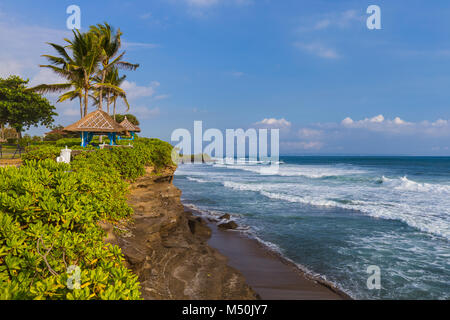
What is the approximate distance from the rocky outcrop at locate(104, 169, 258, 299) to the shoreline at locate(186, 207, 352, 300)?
49 cm

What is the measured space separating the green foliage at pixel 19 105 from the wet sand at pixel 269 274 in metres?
40.2

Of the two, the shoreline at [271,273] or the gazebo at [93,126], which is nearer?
the shoreline at [271,273]

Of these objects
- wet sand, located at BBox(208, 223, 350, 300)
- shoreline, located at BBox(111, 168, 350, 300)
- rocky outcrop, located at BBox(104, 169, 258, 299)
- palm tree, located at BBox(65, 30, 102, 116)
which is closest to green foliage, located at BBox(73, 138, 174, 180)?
rocky outcrop, located at BBox(104, 169, 258, 299)

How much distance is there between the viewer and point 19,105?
38438 millimetres

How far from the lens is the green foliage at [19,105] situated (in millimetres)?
37875

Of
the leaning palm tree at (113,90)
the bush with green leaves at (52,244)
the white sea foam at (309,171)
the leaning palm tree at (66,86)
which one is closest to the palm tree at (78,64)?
the leaning palm tree at (66,86)

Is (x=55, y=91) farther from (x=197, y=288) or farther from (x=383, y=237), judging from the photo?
(x=383, y=237)

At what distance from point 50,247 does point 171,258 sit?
6.35 m

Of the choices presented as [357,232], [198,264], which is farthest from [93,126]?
[357,232]

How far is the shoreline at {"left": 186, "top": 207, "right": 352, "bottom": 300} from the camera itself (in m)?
7.71

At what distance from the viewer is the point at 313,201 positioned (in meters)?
20.6

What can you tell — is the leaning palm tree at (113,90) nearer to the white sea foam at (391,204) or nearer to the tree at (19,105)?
the tree at (19,105)
